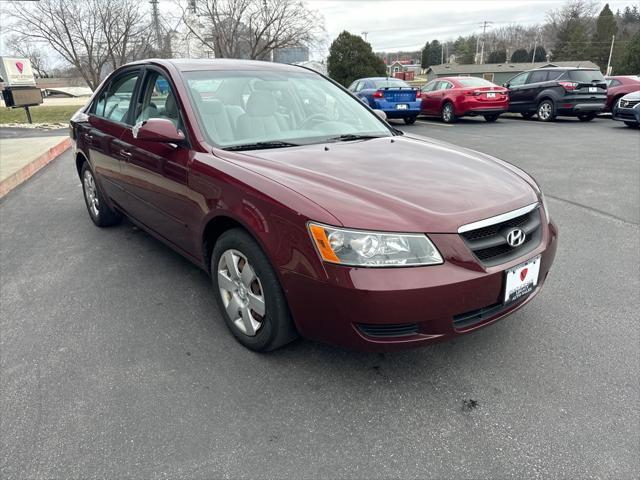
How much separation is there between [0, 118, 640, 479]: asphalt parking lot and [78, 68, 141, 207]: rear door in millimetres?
816

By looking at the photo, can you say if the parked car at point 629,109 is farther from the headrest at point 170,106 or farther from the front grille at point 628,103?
the headrest at point 170,106

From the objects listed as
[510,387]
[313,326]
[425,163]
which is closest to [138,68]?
[425,163]

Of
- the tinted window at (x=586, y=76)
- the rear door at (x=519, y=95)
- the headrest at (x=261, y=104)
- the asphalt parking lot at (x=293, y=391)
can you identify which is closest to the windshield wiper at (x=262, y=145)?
the headrest at (x=261, y=104)

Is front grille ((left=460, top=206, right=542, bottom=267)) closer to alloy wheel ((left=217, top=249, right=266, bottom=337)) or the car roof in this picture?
alloy wheel ((left=217, top=249, right=266, bottom=337))

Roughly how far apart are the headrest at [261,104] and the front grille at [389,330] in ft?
5.56

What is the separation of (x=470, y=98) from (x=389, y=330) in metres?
13.5

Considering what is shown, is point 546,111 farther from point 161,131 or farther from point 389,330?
point 389,330

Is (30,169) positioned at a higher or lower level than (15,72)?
lower

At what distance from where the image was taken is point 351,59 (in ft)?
124

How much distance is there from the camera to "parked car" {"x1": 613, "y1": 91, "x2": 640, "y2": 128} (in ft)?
40.1

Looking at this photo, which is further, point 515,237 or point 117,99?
point 117,99

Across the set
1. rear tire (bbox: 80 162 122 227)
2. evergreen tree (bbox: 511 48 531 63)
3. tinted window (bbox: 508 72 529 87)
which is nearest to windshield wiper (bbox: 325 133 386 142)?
rear tire (bbox: 80 162 122 227)

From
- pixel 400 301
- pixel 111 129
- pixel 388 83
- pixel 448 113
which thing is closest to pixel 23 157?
pixel 111 129

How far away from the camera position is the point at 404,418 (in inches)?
86.7
